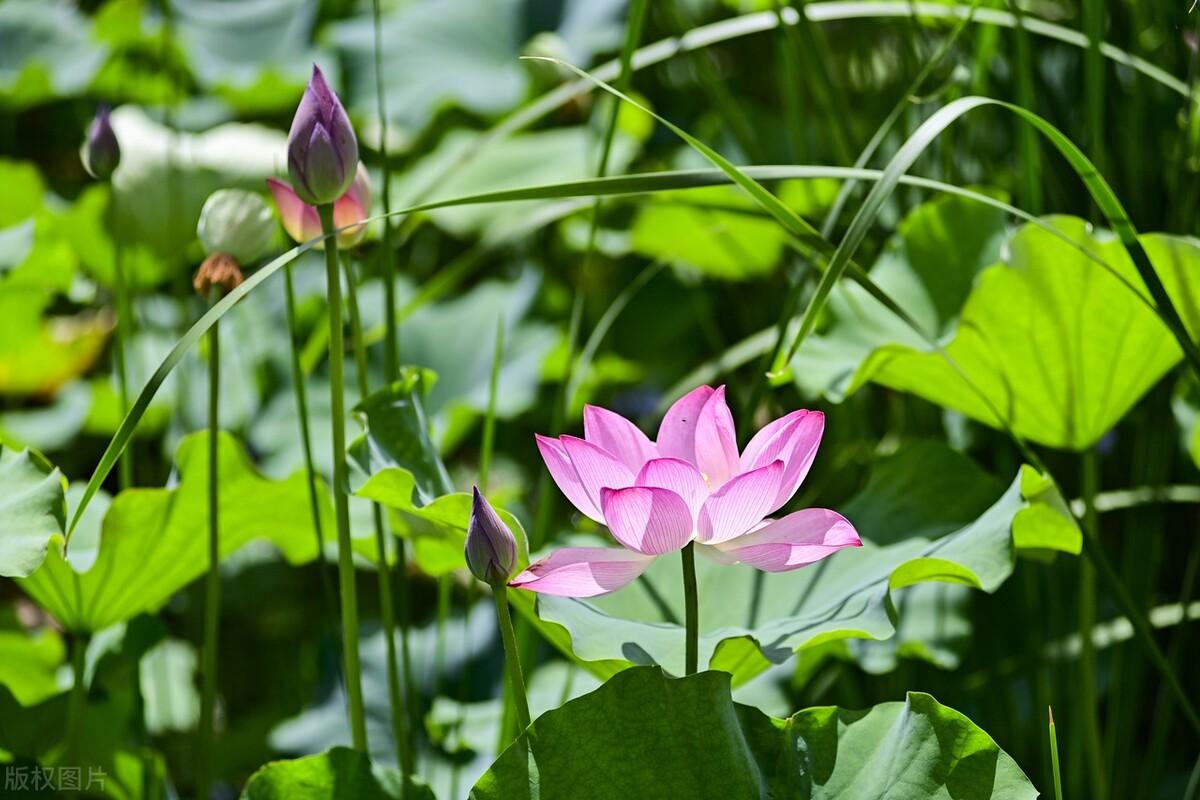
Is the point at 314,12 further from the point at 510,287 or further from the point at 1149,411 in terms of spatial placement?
the point at 1149,411

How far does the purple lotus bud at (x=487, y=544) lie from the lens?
51cm

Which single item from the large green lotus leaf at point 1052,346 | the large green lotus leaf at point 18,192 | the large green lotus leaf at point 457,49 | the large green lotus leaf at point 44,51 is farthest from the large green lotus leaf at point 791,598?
the large green lotus leaf at point 44,51

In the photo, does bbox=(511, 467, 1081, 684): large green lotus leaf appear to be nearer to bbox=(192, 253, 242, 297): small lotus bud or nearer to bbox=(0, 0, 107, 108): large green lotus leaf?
bbox=(192, 253, 242, 297): small lotus bud

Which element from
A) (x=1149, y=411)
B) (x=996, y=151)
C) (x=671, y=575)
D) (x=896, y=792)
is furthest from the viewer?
(x=996, y=151)

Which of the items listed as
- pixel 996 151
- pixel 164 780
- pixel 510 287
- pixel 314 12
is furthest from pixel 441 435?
pixel 314 12

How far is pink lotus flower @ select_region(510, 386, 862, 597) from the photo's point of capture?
0.49m

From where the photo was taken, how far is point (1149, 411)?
0.96 m

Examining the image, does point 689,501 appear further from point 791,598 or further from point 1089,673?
point 1089,673

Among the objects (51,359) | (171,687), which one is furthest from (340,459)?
(51,359)

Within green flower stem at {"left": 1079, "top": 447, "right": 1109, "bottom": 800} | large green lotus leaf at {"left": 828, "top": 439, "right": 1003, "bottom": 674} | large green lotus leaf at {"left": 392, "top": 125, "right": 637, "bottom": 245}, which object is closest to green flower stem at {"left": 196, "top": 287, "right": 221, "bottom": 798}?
large green lotus leaf at {"left": 828, "top": 439, "right": 1003, "bottom": 674}

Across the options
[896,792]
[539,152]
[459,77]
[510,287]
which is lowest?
[896,792]

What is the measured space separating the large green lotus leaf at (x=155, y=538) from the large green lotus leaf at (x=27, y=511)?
0.05 metres

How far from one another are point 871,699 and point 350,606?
522mm

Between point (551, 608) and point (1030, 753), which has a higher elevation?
point (551, 608)
